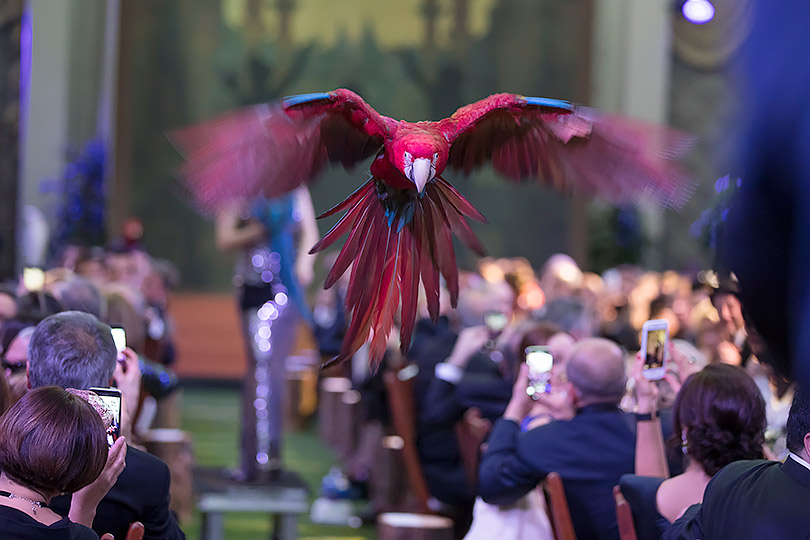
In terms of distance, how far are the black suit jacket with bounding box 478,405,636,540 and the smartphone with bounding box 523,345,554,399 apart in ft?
0.58

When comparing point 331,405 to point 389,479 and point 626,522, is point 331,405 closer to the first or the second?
point 389,479

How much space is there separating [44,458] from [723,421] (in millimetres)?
1572

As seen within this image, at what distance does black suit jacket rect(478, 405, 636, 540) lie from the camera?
304 centimetres

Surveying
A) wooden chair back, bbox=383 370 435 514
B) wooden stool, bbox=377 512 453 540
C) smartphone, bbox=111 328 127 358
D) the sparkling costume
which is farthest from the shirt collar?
the sparkling costume

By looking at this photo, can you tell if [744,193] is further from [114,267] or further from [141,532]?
[114,267]

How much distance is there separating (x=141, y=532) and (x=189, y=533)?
343 centimetres

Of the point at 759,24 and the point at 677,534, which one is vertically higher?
the point at 759,24

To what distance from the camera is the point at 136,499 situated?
2.38m

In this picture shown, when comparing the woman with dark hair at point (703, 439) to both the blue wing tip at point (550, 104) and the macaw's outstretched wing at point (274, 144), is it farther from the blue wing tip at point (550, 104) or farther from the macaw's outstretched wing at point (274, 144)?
the macaw's outstretched wing at point (274, 144)

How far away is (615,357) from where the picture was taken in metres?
3.13

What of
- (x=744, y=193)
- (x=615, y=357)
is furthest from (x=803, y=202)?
(x=615, y=357)

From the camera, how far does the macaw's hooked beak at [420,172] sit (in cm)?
239

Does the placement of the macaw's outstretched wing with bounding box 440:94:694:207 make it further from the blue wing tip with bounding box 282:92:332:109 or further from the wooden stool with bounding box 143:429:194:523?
the wooden stool with bounding box 143:429:194:523

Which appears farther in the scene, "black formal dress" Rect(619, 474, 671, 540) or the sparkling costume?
the sparkling costume
